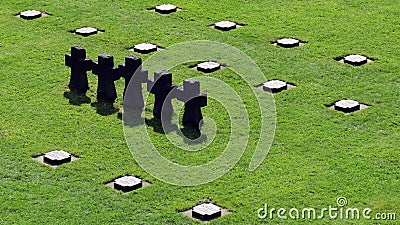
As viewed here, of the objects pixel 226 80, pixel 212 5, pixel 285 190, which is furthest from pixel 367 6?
pixel 285 190

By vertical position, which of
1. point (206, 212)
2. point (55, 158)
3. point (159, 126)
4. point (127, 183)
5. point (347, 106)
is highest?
point (347, 106)

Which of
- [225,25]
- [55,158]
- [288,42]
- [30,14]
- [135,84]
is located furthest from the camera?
[30,14]

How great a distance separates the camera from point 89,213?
31.2 ft

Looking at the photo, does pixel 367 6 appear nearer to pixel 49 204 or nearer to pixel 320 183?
pixel 320 183

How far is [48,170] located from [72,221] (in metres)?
1.25

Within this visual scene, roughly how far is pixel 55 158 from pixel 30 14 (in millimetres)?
5490

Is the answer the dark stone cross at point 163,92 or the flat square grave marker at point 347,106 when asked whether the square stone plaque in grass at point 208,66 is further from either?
the flat square grave marker at point 347,106

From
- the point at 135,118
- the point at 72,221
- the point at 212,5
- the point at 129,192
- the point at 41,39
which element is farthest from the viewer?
the point at 212,5

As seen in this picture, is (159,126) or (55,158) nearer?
(55,158)

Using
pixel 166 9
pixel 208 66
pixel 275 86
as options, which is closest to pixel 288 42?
pixel 208 66

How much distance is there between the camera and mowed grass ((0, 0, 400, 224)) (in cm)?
973

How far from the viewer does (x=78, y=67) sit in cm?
1263

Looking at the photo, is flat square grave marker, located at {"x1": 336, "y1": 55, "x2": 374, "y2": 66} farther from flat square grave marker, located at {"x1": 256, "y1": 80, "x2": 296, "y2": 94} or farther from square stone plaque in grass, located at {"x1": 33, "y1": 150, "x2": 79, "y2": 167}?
square stone plaque in grass, located at {"x1": 33, "y1": 150, "x2": 79, "y2": 167}

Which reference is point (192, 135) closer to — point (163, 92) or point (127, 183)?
point (163, 92)
